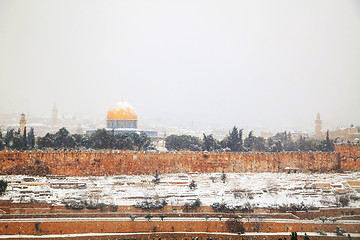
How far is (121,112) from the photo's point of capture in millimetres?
34844

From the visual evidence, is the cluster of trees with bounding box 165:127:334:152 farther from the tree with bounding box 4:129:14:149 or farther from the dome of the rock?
the tree with bounding box 4:129:14:149

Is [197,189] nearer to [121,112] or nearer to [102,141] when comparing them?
[102,141]

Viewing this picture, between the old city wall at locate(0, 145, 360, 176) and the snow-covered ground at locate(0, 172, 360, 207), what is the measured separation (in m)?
0.51

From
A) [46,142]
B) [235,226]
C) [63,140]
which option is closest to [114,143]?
[63,140]

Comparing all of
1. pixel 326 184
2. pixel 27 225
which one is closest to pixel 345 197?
pixel 326 184

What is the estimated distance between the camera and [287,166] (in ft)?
77.5

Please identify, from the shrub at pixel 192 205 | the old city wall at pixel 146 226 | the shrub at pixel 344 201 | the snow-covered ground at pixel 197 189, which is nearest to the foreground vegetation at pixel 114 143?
the snow-covered ground at pixel 197 189

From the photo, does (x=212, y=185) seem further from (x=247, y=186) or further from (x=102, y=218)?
(x=102, y=218)

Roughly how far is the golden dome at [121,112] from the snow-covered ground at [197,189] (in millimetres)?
13712

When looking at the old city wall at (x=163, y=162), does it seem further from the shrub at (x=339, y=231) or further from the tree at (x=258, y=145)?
the tree at (x=258, y=145)

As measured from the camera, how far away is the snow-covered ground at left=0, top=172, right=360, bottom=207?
19234mm

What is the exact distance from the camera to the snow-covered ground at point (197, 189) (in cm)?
1923

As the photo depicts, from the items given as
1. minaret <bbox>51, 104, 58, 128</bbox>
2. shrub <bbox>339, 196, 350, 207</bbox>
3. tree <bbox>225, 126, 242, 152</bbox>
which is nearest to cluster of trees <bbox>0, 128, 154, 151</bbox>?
minaret <bbox>51, 104, 58, 128</bbox>

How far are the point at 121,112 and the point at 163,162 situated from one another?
43.4 feet
